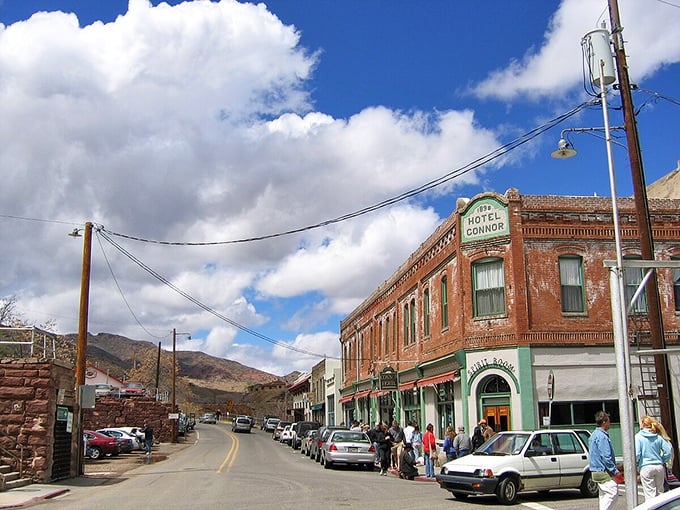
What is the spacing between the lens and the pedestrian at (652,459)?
10.5 meters

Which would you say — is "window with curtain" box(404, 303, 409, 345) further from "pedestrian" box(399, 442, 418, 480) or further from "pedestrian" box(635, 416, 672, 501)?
"pedestrian" box(635, 416, 672, 501)

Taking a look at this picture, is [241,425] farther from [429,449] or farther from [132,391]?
[429,449]

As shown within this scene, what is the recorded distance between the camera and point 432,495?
16.3 meters

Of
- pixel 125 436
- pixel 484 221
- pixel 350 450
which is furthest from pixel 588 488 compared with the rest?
pixel 125 436

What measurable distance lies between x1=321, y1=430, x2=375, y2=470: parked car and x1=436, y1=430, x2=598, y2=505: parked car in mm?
8663

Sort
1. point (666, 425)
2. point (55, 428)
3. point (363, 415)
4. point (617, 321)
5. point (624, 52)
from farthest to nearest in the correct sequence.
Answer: point (363, 415), point (55, 428), point (624, 52), point (666, 425), point (617, 321)

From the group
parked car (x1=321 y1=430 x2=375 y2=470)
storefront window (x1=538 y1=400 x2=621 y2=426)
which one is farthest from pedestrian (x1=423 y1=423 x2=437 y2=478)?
storefront window (x1=538 y1=400 x2=621 y2=426)

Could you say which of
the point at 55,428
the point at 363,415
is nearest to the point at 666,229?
the point at 55,428

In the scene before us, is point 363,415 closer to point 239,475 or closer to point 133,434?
point 133,434

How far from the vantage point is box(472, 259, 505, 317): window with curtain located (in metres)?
25.2

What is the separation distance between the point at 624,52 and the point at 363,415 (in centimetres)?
3361

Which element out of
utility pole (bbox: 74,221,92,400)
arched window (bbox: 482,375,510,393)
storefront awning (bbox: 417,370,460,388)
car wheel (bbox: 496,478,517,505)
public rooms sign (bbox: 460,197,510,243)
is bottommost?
car wheel (bbox: 496,478,517,505)

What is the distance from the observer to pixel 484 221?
84.5ft

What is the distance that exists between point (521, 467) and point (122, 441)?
1043 inches
